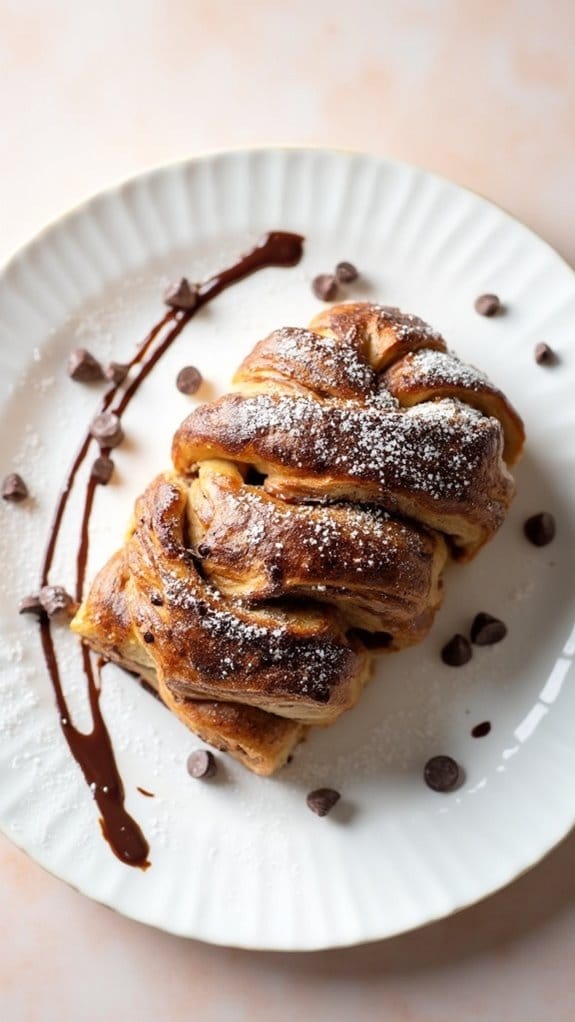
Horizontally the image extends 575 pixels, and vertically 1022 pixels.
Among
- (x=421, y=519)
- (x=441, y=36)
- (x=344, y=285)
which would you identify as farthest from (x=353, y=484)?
(x=441, y=36)

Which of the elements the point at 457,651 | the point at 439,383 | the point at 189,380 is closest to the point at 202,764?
the point at 457,651

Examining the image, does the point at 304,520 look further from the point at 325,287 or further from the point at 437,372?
the point at 325,287

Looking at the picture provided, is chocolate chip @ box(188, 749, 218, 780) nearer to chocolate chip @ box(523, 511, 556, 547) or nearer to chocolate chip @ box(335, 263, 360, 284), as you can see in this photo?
chocolate chip @ box(523, 511, 556, 547)


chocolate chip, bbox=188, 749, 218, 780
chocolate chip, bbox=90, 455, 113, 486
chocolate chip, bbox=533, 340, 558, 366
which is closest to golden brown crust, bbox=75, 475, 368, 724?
chocolate chip, bbox=188, 749, 218, 780

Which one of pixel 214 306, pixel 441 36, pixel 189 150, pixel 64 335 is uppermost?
pixel 441 36

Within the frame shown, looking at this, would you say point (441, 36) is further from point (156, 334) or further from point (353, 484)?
point (353, 484)

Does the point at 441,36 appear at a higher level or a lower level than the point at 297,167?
higher
